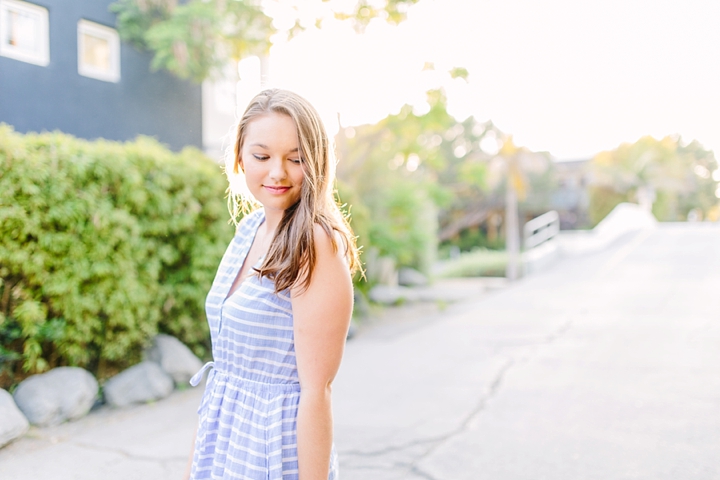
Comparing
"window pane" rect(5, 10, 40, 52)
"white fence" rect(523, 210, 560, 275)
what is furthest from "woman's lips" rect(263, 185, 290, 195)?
"white fence" rect(523, 210, 560, 275)

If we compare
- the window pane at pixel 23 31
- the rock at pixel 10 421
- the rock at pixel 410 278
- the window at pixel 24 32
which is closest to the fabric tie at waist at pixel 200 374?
the rock at pixel 10 421

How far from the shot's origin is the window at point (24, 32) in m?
7.46

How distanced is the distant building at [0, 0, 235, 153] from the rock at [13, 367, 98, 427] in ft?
14.5

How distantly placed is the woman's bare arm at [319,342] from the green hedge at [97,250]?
11.5ft

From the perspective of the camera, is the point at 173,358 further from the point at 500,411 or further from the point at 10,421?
the point at 500,411

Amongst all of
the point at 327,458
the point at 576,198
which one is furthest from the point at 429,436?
the point at 576,198

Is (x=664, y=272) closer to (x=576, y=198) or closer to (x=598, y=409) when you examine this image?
(x=598, y=409)

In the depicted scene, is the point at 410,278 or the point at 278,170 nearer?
the point at 278,170

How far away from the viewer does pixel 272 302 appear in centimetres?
139

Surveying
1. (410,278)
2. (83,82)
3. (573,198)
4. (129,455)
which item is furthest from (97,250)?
(573,198)

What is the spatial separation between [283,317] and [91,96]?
889 cm

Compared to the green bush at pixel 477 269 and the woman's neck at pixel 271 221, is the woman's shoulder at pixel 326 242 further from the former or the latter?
the green bush at pixel 477 269

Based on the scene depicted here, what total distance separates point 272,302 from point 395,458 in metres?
2.73

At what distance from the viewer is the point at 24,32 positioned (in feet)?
26.1
